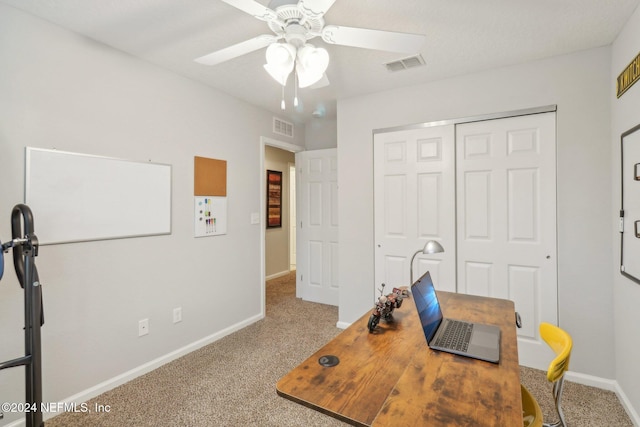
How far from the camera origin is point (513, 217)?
260cm

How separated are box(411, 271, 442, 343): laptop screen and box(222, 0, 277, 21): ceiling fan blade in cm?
135

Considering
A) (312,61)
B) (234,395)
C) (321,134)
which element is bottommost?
(234,395)

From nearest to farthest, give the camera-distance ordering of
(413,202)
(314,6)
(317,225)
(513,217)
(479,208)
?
(314,6)
(513,217)
(479,208)
(413,202)
(317,225)

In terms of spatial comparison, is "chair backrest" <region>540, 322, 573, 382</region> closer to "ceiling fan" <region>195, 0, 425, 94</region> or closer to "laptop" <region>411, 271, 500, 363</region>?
"laptop" <region>411, 271, 500, 363</region>

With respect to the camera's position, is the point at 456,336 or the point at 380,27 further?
the point at 380,27

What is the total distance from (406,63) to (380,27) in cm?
63

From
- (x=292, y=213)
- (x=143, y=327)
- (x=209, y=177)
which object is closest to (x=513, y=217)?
(x=209, y=177)

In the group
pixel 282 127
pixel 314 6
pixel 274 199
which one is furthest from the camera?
pixel 274 199

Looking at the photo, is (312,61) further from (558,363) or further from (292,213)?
(292,213)

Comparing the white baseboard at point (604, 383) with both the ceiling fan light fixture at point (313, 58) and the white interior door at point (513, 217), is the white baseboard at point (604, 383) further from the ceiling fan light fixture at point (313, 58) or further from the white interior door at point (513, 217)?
the ceiling fan light fixture at point (313, 58)

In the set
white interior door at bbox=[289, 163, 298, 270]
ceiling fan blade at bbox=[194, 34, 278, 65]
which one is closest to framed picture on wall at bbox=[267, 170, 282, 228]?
white interior door at bbox=[289, 163, 298, 270]

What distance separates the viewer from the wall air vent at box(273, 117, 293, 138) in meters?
3.91

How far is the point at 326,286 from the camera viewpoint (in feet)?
14.0

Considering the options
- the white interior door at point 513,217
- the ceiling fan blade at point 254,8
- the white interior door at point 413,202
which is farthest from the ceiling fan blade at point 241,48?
the white interior door at point 513,217
